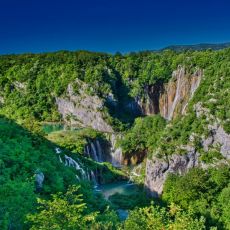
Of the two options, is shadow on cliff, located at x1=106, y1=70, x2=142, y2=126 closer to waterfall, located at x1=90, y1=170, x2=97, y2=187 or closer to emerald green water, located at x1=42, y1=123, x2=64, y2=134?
emerald green water, located at x1=42, y1=123, x2=64, y2=134

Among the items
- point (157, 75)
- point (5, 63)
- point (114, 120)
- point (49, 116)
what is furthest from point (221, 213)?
point (5, 63)

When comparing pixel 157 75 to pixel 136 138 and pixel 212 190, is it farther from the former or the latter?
pixel 212 190

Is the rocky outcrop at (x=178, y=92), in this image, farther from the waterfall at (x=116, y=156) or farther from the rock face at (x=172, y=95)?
the waterfall at (x=116, y=156)

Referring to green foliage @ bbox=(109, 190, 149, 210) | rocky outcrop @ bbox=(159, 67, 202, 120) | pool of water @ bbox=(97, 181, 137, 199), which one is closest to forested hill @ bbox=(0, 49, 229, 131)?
rocky outcrop @ bbox=(159, 67, 202, 120)

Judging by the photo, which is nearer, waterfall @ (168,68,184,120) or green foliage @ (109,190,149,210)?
green foliage @ (109,190,149,210)

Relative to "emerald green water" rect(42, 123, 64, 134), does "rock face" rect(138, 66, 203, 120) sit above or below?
above

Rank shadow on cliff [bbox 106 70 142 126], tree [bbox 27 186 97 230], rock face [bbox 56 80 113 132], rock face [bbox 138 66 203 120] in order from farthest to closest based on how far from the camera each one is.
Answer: shadow on cliff [bbox 106 70 142 126]
rock face [bbox 56 80 113 132]
rock face [bbox 138 66 203 120]
tree [bbox 27 186 97 230]

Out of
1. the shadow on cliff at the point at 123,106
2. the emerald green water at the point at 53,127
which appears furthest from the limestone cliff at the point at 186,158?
the emerald green water at the point at 53,127
